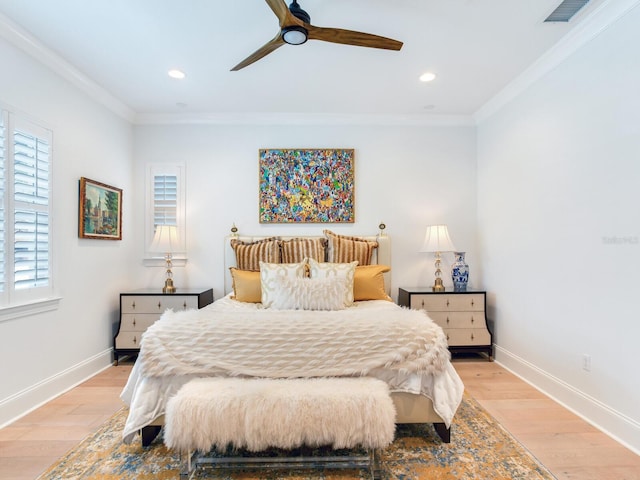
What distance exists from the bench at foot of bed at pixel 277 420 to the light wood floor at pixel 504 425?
92 cm

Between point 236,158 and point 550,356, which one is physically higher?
point 236,158

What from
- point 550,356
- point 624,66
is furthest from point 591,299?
point 624,66

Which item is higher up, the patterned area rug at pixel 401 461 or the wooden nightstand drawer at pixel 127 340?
the wooden nightstand drawer at pixel 127 340

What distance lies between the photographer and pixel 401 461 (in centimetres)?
194

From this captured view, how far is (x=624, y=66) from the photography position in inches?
84.3

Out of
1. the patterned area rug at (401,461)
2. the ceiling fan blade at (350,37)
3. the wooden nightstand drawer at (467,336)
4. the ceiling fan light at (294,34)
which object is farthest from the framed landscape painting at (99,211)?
the wooden nightstand drawer at (467,336)

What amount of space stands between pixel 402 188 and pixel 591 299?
2176mm

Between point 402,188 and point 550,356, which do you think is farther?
point 402,188

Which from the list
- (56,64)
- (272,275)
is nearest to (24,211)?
(56,64)

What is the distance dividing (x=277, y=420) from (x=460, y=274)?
274 centimetres

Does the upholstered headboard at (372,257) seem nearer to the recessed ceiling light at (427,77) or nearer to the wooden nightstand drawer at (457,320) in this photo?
the wooden nightstand drawer at (457,320)

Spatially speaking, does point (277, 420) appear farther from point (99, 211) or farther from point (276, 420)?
point (99, 211)

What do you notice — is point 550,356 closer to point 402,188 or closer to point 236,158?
point 402,188

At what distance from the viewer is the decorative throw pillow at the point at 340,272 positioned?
3.07m
